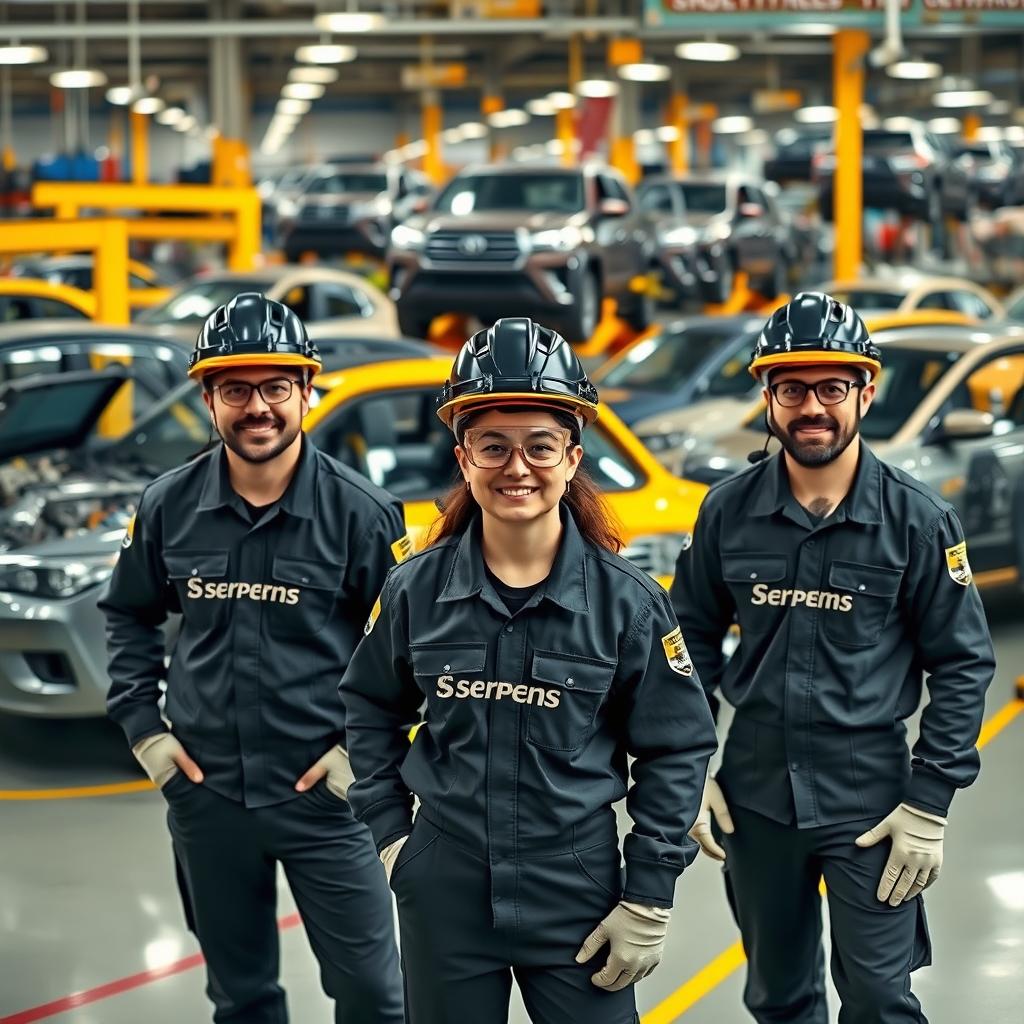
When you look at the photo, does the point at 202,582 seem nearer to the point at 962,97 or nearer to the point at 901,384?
the point at 901,384

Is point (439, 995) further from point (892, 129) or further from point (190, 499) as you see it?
point (892, 129)

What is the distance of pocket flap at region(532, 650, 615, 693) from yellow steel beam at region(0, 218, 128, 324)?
28.1ft

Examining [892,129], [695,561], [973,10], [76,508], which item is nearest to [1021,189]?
[892,129]

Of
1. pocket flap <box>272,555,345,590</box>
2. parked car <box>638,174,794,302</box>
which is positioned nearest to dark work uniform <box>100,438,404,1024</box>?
pocket flap <box>272,555,345,590</box>

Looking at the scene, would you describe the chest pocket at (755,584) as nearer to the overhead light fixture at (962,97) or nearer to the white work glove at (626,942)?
the white work glove at (626,942)

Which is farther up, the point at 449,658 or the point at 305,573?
the point at 449,658

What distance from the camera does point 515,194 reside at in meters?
16.6

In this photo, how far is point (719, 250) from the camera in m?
19.6

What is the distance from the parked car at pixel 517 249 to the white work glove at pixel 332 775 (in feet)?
39.1

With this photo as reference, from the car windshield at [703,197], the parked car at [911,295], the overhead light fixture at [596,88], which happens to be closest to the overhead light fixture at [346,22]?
the car windshield at [703,197]

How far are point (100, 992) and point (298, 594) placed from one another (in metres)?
1.90

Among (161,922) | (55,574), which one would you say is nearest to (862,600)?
(161,922)

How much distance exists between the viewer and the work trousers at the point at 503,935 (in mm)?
2918

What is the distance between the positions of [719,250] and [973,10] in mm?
3634
